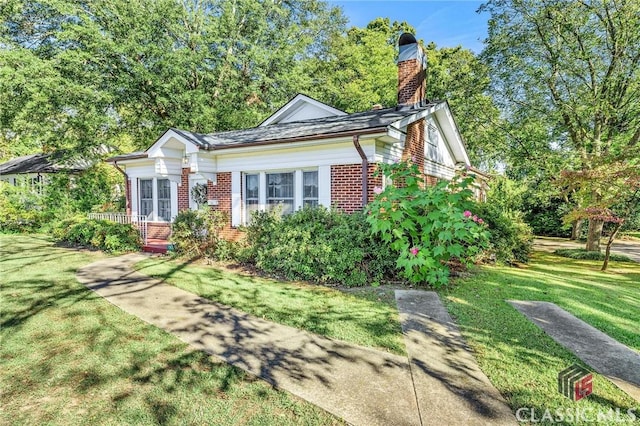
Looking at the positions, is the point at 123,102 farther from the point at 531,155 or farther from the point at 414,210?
the point at 531,155

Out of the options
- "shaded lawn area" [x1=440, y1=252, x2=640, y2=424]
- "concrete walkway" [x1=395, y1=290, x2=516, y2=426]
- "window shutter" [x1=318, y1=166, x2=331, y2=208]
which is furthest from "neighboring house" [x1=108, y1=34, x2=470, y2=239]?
"concrete walkway" [x1=395, y1=290, x2=516, y2=426]

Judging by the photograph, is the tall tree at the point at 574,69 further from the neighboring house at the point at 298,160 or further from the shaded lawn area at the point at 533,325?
the shaded lawn area at the point at 533,325

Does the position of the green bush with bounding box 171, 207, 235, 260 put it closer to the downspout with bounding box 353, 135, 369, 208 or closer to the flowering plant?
the downspout with bounding box 353, 135, 369, 208

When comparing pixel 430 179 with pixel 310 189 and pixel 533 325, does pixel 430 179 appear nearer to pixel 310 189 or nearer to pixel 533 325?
pixel 310 189

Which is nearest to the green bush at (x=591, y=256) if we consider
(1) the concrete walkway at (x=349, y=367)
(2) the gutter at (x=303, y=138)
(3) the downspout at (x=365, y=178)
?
(3) the downspout at (x=365, y=178)

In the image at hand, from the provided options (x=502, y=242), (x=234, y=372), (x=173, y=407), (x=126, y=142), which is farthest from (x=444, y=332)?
(x=126, y=142)

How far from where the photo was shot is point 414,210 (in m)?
6.77

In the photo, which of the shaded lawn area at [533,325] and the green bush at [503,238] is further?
the green bush at [503,238]

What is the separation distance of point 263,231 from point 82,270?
14.3 feet

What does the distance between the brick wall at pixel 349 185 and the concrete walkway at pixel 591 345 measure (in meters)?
4.07

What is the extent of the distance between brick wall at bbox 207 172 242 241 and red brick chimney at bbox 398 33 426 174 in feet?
19.9

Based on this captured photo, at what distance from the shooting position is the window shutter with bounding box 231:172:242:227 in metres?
10.2

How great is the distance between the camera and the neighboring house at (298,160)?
834 centimetres

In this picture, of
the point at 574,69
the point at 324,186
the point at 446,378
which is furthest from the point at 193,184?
the point at 574,69
